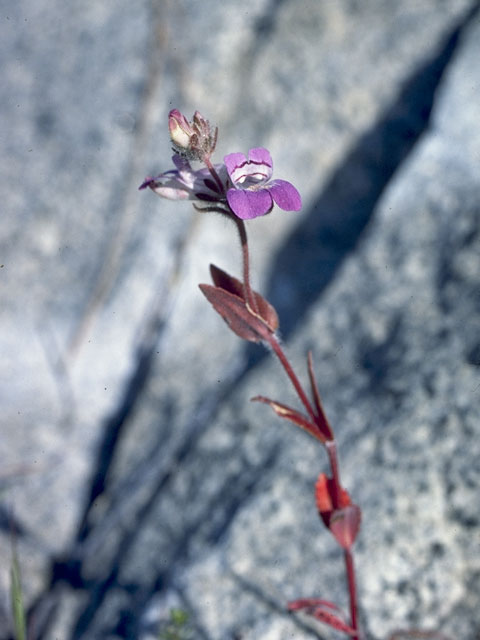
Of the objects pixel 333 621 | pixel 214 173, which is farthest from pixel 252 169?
Answer: pixel 333 621

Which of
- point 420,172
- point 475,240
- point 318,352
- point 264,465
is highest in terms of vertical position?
point 420,172

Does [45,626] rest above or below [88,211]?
below

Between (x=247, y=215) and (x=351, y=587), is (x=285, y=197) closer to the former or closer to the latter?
(x=247, y=215)

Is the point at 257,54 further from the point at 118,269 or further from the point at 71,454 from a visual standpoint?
the point at 71,454

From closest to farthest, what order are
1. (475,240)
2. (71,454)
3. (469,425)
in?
1. (469,425)
2. (475,240)
3. (71,454)

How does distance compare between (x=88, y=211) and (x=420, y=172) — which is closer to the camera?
(x=420, y=172)

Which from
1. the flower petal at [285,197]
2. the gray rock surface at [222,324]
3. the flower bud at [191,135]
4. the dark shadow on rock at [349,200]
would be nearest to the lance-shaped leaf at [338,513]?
the gray rock surface at [222,324]

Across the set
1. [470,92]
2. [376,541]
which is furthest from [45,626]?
[470,92]
